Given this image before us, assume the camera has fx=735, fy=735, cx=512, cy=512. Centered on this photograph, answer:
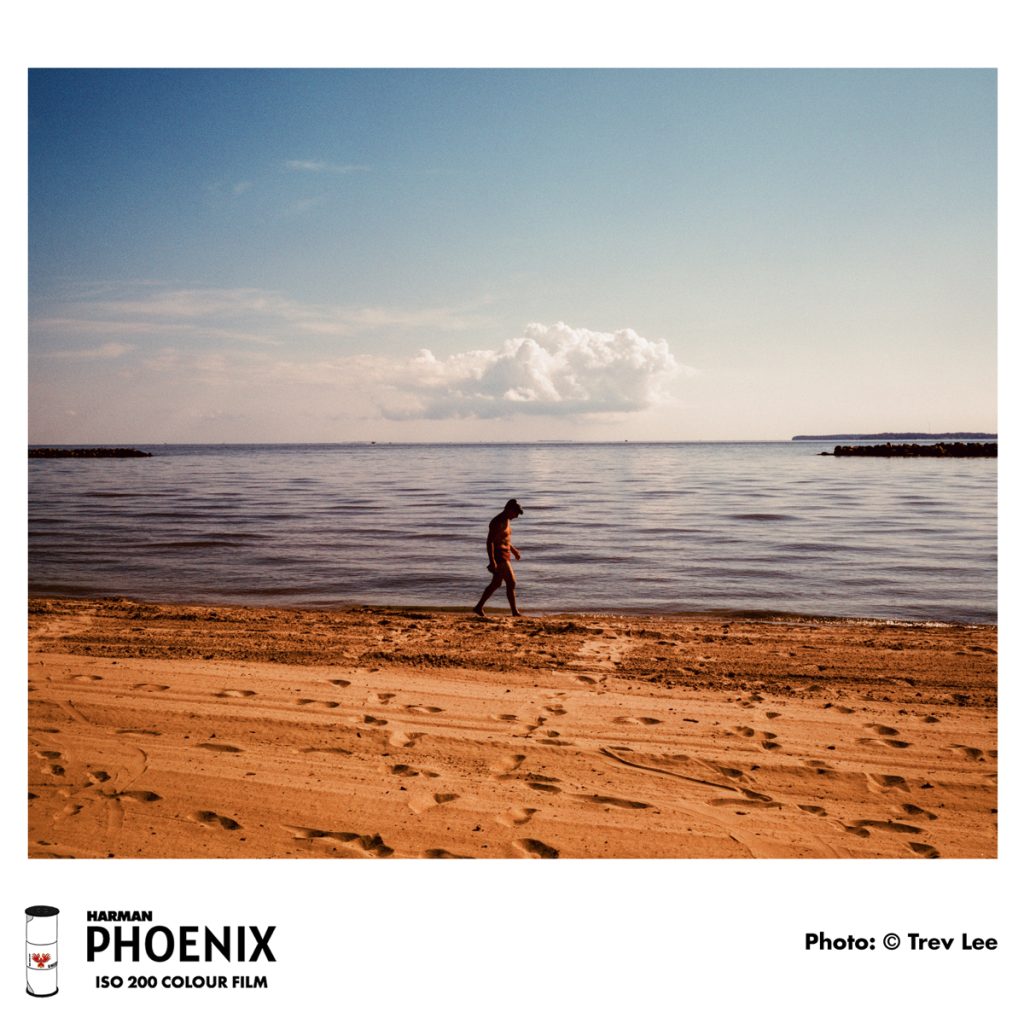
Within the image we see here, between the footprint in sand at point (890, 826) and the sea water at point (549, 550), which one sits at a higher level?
the sea water at point (549, 550)

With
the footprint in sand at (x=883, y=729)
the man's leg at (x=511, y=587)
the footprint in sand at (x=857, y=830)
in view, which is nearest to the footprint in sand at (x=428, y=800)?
the footprint in sand at (x=857, y=830)

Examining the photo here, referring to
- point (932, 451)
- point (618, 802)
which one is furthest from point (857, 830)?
point (932, 451)

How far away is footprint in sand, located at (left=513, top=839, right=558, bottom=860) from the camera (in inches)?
166

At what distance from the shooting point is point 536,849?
4262 mm

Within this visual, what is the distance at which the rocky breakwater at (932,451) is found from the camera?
70.3 meters

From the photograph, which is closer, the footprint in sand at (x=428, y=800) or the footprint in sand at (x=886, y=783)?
the footprint in sand at (x=428, y=800)

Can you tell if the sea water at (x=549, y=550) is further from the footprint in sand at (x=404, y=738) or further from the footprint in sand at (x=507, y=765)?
the footprint in sand at (x=507, y=765)

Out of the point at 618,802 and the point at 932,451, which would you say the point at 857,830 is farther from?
the point at 932,451

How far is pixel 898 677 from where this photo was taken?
754 cm

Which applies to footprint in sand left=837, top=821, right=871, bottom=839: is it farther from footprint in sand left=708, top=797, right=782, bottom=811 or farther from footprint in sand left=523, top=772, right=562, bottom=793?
footprint in sand left=523, top=772, right=562, bottom=793

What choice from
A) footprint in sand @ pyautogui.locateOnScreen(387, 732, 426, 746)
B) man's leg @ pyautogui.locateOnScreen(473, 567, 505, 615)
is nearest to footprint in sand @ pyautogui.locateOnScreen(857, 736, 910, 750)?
footprint in sand @ pyautogui.locateOnScreen(387, 732, 426, 746)

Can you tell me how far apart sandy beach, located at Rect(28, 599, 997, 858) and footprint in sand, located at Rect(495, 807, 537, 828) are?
2 cm
